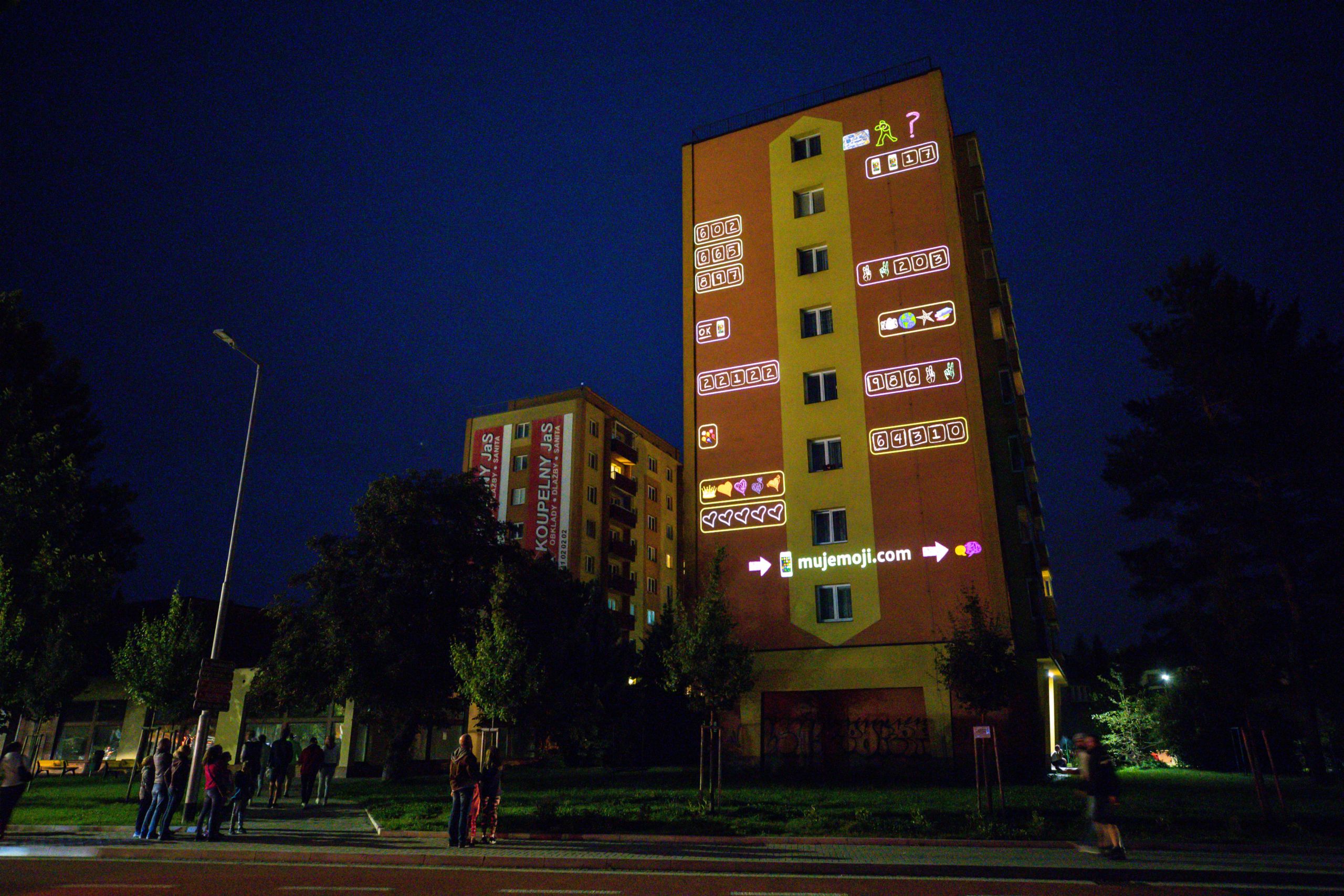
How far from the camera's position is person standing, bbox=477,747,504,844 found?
1714cm

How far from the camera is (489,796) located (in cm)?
1725

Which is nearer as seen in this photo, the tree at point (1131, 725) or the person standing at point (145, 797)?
the person standing at point (145, 797)

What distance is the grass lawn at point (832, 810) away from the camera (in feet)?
56.1

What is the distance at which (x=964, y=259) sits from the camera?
34906 mm

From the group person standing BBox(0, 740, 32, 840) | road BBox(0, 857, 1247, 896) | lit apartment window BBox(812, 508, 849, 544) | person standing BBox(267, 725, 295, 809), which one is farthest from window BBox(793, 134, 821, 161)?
person standing BBox(0, 740, 32, 840)

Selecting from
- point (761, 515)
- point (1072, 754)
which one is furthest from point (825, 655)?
point (1072, 754)

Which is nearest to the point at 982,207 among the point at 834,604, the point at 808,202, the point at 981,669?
the point at 808,202

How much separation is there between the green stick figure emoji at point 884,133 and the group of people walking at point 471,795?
31.3 metres

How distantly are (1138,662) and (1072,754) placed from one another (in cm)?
818

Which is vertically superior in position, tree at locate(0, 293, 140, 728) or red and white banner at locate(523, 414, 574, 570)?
red and white banner at locate(523, 414, 574, 570)

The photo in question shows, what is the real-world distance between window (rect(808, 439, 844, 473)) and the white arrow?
5.01m

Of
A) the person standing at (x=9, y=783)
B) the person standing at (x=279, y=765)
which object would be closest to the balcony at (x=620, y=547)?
the person standing at (x=279, y=765)

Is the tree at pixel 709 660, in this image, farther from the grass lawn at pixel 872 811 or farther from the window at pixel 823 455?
the window at pixel 823 455

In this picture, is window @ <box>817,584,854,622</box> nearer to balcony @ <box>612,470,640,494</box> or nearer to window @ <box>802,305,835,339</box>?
window @ <box>802,305,835,339</box>
